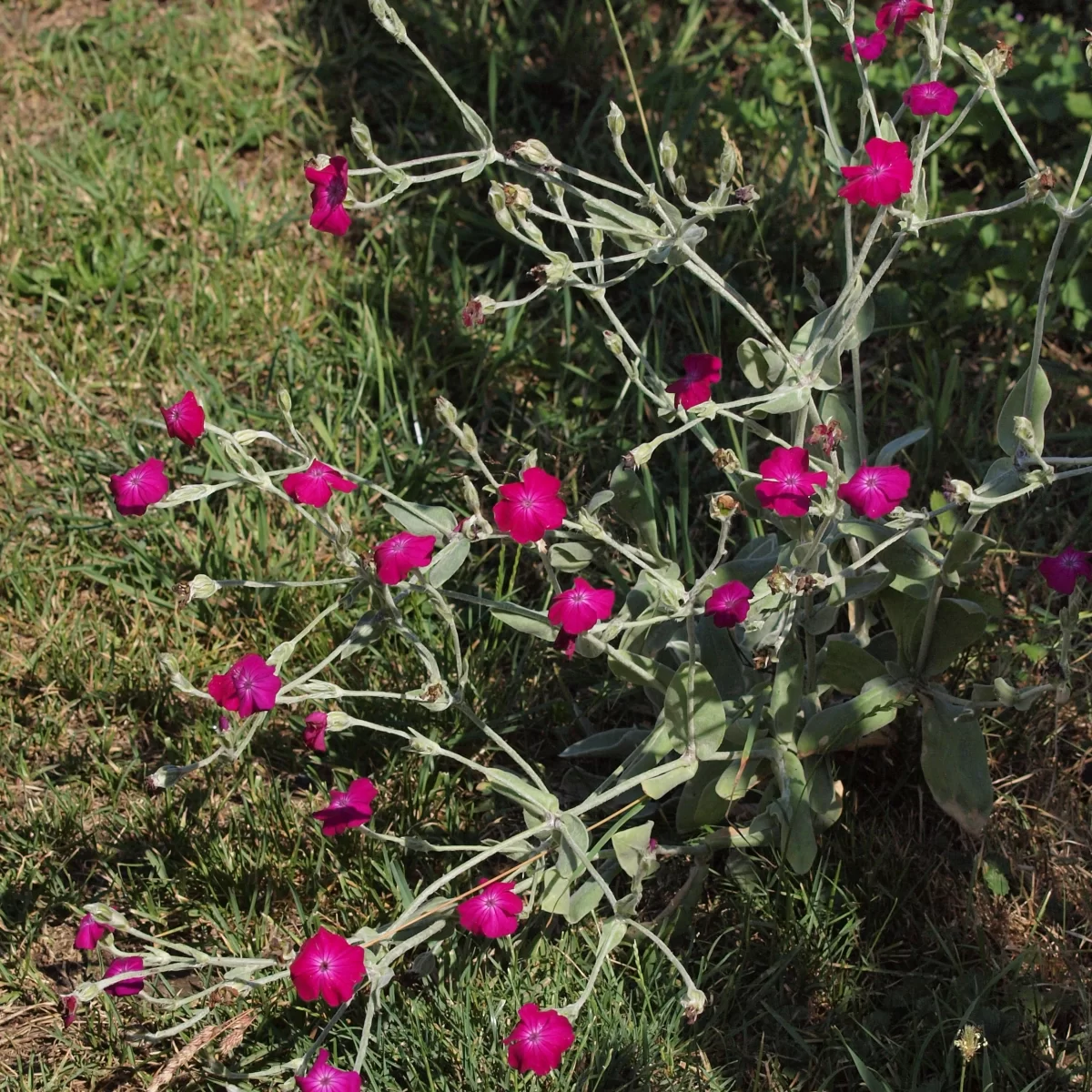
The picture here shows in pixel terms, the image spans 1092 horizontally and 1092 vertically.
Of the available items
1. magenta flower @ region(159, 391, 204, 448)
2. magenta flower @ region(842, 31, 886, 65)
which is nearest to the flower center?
magenta flower @ region(159, 391, 204, 448)

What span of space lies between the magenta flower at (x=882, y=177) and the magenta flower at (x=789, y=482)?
327 millimetres

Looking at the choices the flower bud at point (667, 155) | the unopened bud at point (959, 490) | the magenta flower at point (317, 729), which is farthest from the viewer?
the magenta flower at point (317, 729)

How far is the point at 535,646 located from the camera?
8.03 feet

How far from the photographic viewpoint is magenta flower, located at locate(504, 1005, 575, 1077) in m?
1.65

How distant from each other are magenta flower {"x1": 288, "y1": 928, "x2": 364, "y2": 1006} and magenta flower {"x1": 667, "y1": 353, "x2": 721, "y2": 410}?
2.89ft

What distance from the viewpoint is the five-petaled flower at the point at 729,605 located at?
1.76 metres

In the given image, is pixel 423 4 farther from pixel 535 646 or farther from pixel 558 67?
pixel 535 646

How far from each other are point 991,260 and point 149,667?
1.97 meters

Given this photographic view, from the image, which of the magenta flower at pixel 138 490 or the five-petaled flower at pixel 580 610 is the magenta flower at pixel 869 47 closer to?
the five-petaled flower at pixel 580 610

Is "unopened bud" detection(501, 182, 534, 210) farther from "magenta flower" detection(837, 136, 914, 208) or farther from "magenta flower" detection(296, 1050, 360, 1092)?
"magenta flower" detection(296, 1050, 360, 1092)

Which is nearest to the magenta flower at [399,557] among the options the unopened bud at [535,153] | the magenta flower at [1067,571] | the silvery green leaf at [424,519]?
the silvery green leaf at [424,519]

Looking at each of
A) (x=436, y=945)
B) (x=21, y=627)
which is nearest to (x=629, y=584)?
(x=436, y=945)

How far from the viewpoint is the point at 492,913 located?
1.80 meters

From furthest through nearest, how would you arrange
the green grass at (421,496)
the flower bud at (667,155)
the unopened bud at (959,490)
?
1. the green grass at (421,496)
2. the flower bud at (667,155)
3. the unopened bud at (959,490)
